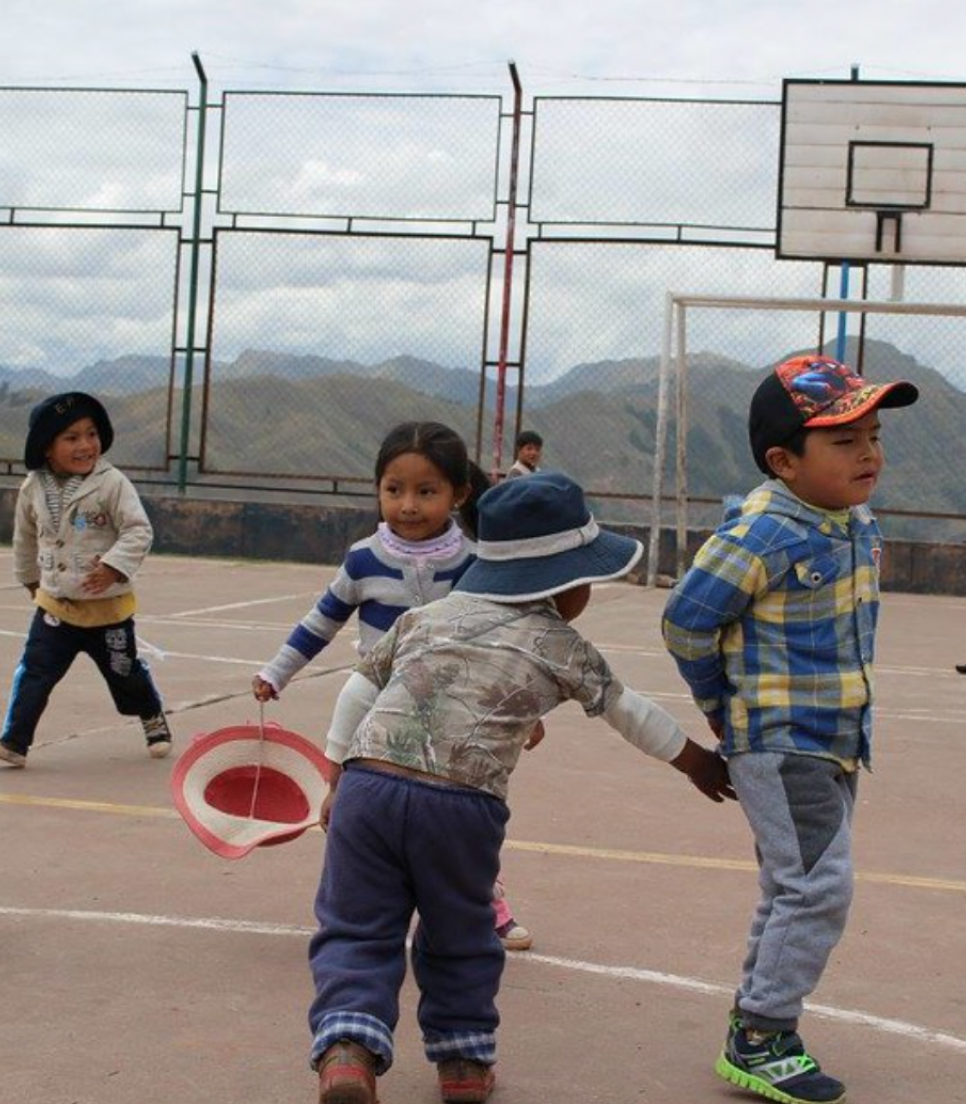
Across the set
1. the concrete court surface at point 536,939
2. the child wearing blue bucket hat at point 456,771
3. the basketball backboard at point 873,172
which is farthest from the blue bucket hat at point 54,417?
the basketball backboard at point 873,172

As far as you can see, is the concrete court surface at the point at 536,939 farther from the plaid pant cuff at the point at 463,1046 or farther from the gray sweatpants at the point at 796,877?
the gray sweatpants at the point at 796,877

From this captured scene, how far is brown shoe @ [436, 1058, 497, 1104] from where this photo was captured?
3.83 meters

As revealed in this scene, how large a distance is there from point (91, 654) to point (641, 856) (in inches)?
110

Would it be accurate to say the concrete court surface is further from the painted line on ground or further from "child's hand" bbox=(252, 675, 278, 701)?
"child's hand" bbox=(252, 675, 278, 701)

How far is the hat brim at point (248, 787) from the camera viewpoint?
5.08m

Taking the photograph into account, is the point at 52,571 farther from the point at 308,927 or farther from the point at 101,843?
the point at 308,927

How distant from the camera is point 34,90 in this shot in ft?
66.0

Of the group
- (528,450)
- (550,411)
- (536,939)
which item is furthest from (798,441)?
(550,411)

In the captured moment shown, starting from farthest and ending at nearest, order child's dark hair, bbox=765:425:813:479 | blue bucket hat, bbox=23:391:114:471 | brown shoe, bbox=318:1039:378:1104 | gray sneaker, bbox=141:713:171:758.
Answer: gray sneaker, bbox=141:713:171:758
blue bucket hat, bbox=23:391:114:471
child's dark hair, bbox=765:425:813:479
brown shoe, bbox=318:1039:378:1104

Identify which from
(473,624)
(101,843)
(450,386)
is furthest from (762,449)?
(450,386)

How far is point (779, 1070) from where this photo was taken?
3.96 metres

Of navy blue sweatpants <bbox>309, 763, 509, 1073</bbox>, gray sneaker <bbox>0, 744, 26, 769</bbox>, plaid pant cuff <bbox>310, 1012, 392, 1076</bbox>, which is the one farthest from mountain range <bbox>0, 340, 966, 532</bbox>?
plaid pant cuff <bbox>310, 1012, 392, 1076</bbox>

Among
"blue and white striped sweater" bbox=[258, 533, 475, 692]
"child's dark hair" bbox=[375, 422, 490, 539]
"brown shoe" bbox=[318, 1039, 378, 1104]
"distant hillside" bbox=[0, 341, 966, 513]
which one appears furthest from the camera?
"distant hillside" bbox=[0, 341, 966, 513]

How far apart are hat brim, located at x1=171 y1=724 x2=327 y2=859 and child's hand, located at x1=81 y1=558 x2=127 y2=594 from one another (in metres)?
2.66
